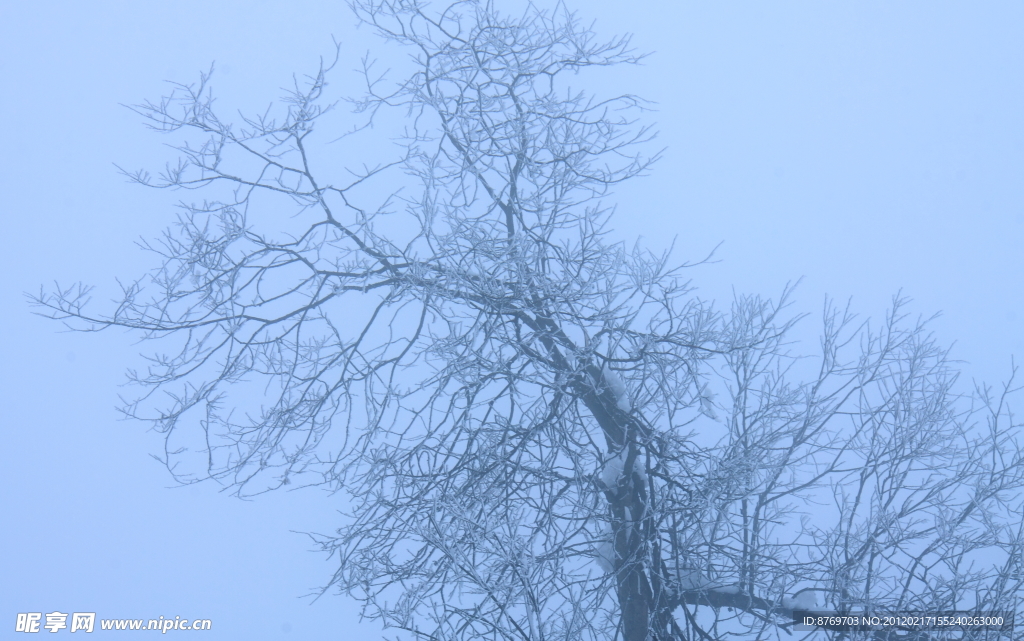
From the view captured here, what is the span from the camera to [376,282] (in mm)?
3961

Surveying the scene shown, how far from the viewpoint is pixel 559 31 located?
13.2 feet

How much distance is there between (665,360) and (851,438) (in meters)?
1.24

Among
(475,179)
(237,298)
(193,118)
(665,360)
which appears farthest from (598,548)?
(193,118)

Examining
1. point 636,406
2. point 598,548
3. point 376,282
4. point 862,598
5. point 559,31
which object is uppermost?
point 559,31

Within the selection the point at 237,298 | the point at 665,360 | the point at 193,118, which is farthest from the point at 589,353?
the point at 193,118

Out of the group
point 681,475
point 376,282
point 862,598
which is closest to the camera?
point 862,598

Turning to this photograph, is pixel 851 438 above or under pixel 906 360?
under

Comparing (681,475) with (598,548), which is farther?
(598,548)

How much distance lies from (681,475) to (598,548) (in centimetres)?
78

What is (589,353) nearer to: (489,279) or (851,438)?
(489,279)

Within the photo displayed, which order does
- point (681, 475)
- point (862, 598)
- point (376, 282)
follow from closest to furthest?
point (862, 598) < point (681, 475) < point (376, 282)

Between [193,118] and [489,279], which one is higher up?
[193,118]

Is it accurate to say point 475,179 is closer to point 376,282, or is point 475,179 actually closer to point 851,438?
point 376,282

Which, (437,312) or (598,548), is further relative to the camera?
(598,548)
